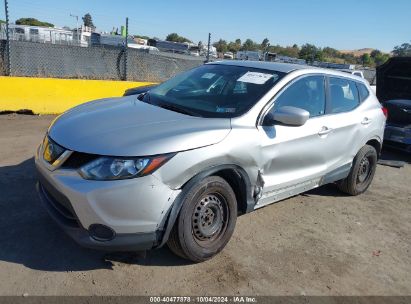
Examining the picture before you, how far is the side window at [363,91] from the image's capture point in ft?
17.6

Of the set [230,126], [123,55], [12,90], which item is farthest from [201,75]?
[123,55]

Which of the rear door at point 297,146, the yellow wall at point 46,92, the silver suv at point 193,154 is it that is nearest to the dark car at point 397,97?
the silver suv at point 193,154

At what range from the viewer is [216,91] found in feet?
13.4

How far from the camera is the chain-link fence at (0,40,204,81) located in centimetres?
1060

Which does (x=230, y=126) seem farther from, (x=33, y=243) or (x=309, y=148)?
(x=33, y=243)

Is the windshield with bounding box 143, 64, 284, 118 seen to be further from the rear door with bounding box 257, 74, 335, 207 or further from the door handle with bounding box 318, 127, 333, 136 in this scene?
the door handle with bounding box 318, 127, 333, 136

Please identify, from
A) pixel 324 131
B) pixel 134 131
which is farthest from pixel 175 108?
pixel 324 131

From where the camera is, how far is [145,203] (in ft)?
9.57

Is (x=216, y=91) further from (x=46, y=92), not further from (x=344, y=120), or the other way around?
(x=46, y=92)

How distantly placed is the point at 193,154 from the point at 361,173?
3.34 m

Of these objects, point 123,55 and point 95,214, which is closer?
point 95,214

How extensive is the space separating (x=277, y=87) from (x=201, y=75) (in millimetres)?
999

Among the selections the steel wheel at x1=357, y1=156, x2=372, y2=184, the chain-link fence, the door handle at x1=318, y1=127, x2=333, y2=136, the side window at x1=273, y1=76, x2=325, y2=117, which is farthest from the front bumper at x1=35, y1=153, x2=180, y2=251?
the chain-link fence

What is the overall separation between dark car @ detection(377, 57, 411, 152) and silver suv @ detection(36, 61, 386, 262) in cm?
365
